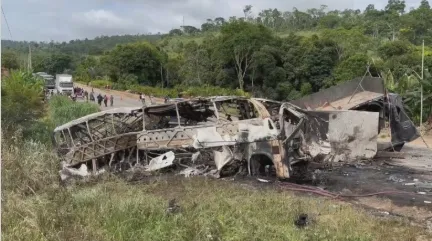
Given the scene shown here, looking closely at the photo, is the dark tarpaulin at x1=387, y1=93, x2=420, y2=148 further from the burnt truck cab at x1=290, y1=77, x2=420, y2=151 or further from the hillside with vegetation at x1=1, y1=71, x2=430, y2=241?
the hillside with vegetation at x1=1, y1=71, x2=430, y2=241

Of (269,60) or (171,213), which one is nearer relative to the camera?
(171,213)

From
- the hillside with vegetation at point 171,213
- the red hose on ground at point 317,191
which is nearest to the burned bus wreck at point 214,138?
the red hose on ground at point 317,191

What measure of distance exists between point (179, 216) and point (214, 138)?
12.7 ft

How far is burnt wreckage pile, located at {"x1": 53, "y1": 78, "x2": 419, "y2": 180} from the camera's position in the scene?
35.1 ft

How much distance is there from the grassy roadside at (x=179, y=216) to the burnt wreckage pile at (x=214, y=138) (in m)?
1.30

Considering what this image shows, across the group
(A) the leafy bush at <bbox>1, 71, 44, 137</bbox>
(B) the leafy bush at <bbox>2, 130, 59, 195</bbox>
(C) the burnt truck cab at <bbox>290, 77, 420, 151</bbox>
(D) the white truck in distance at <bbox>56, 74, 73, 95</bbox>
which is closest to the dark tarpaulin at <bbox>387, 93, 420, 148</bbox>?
(C) the burnt truck cab at <bbox>290, 77, 420, 151</bbox>

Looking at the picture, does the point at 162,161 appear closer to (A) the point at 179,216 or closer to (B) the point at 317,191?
(B) the point at 317,191

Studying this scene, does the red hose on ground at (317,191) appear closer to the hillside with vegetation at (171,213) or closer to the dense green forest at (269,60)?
the hillside with vegetation at (171,213)

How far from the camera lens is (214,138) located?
36.0ft

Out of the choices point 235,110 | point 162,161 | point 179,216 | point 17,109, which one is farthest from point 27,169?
point 17,109

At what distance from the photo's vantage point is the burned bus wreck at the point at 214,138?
1071 centimetres

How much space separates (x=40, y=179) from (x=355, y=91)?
9.93 m

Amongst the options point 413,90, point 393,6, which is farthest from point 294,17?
point 413,90

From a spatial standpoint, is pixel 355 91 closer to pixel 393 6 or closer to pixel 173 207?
pixel 173 207
